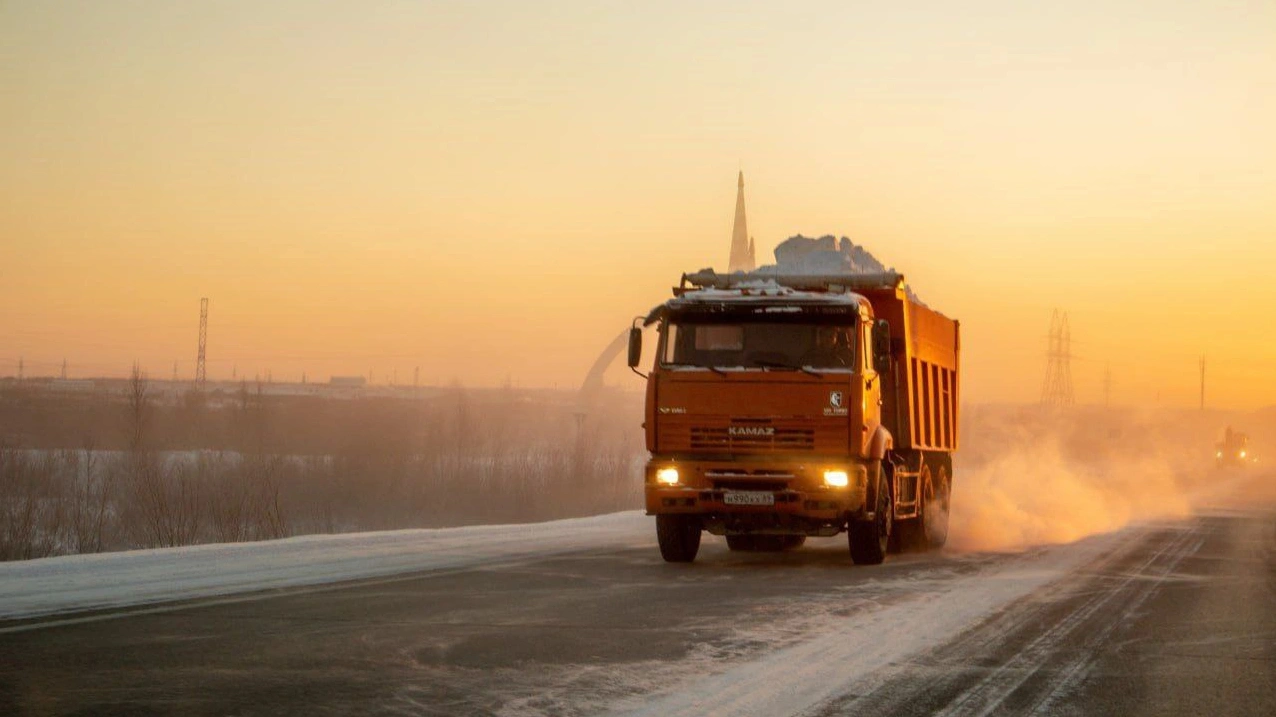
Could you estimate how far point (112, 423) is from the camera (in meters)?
102

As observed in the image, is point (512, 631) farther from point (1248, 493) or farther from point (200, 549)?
point (1248, 493)

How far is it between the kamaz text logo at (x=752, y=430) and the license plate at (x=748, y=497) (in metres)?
0.66

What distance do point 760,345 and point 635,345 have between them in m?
1.48

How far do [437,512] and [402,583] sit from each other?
4282 cm

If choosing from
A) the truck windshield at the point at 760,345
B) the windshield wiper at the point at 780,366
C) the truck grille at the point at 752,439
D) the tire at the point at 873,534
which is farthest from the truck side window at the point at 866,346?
the tire at the point at 873,534

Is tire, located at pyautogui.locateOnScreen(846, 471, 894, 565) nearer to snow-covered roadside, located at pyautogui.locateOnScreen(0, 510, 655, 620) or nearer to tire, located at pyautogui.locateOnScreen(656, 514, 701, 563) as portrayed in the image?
tire, located at pyautogui.locateOnScreen(656, 514, 701, 563)

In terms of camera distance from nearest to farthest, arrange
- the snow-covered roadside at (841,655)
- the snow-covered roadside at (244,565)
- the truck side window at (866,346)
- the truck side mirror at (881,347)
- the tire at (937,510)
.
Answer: the snow-covered roadside at (841,655) < the snow-covered roadside at (244,565) < the truck side window at (866,346) < the truck side mirror at (881,347) < the tire at (937,510)

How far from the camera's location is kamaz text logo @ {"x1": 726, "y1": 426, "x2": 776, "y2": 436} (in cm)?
1508

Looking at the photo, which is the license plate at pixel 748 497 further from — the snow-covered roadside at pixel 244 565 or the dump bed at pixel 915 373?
the snow-covered roadside at pixel 244 565

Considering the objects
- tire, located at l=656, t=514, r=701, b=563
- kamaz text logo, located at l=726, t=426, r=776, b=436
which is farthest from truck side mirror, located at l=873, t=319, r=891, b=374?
tire, located at l=656, t=514, r=701, b=563

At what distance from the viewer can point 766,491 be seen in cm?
1509

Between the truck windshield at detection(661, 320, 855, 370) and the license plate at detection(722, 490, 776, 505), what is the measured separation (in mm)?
1422

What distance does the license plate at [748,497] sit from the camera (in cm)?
1507

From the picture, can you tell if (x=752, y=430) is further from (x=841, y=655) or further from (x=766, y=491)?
(x=841, y=655)
